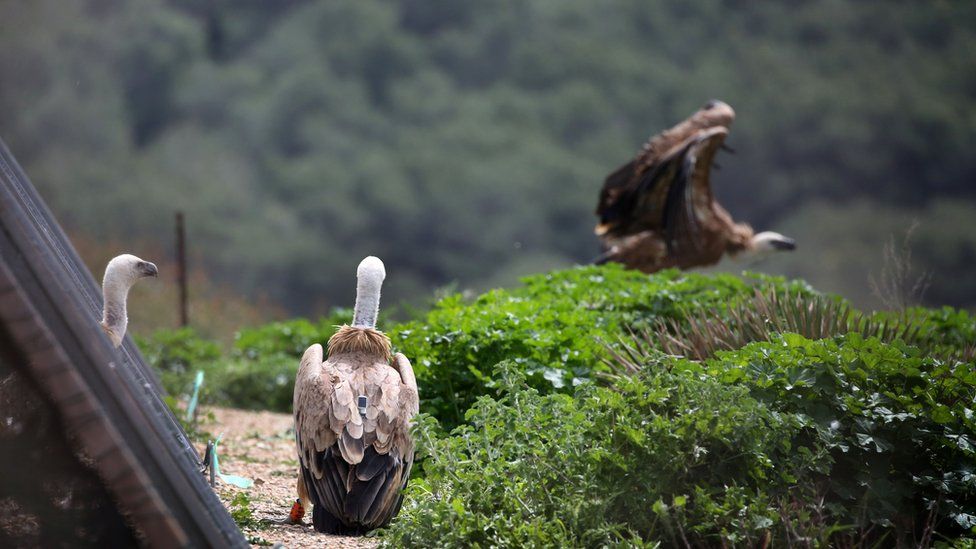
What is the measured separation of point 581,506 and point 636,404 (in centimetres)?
48

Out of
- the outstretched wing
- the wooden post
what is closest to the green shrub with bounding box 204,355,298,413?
the wooden post

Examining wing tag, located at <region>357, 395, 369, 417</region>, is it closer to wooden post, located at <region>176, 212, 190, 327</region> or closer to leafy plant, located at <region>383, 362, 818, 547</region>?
leafy plant, located at <region>383, 362, 818, 547</region>

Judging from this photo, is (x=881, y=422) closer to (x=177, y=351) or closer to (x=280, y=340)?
(x=280, y=340)

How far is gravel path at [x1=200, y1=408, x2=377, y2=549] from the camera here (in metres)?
4.88

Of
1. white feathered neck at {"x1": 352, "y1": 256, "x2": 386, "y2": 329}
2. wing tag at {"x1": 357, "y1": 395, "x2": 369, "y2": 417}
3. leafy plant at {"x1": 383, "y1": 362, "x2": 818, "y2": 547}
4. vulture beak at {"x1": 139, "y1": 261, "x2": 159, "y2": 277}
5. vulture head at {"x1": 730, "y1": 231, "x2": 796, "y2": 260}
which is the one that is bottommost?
leafy plant at {"x1": 383, "y1": 362, "x2": 818, "y2": 547}

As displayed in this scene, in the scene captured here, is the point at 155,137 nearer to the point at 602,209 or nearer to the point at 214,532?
the point at 602,209

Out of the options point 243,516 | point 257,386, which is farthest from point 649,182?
point 243,516

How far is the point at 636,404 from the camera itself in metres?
4.46

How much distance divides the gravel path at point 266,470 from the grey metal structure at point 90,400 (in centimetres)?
135

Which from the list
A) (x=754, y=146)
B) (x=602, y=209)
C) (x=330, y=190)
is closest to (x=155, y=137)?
(x=330, y=190)

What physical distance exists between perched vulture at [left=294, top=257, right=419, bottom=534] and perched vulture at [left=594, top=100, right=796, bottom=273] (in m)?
7.12

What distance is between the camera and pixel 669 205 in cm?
1216

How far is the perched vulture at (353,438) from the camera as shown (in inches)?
191

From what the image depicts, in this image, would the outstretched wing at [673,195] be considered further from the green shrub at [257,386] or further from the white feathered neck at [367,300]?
the white feathered neck at [367,300]
